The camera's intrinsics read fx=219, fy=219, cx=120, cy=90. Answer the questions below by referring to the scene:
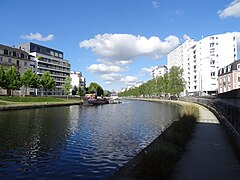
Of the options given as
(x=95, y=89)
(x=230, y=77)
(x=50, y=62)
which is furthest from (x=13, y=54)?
(x=95, y=89)

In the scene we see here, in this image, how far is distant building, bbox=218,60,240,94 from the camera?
255ft

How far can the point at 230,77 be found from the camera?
80.9 metres

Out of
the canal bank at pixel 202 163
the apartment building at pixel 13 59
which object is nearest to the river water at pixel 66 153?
the canal bank at pixel 202 163

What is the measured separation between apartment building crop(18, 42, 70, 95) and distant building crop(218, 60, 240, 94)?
80052 mm

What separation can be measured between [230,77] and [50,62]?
8474 centimetres

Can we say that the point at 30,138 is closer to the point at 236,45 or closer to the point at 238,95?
the point at 238,95

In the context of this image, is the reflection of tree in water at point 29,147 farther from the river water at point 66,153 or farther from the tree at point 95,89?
the tree at point 95,89

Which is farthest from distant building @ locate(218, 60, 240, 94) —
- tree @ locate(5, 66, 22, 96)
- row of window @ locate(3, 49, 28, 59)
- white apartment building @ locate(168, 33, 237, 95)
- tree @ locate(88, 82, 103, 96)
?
tree @ locate(88, 82, 103, 96)

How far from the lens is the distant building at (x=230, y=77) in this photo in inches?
3056

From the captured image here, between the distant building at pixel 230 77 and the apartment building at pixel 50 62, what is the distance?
80052 millimetres

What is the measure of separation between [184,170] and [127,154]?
16.1 feet

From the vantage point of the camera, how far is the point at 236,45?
11094 cm

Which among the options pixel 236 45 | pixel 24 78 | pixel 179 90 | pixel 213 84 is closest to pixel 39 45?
pixel 24 78

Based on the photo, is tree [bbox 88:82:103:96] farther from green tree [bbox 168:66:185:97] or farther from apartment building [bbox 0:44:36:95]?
green tree [bbox 168:66:185:97]
